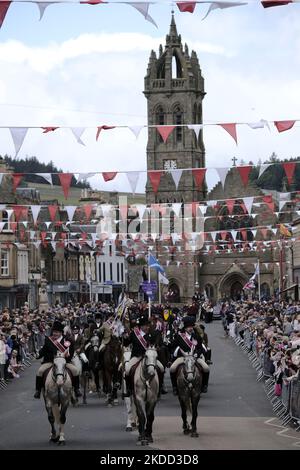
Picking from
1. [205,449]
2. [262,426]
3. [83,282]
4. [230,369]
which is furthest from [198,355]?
[83,282]

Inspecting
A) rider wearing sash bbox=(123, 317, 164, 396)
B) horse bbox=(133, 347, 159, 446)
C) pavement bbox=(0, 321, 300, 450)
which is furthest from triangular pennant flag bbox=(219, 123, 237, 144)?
horse bbox=(133, 347, 159, 446)

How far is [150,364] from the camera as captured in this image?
21688mm

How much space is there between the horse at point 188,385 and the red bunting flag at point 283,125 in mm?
6999

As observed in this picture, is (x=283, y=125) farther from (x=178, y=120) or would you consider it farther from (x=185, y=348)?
(x=178, y=120)

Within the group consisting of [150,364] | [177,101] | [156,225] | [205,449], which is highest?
[177,101]

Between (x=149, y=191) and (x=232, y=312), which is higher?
(x=149, y=191)

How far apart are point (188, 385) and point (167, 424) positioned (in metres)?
1.75

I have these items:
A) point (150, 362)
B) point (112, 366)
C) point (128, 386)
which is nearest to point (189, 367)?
point (128, 386)

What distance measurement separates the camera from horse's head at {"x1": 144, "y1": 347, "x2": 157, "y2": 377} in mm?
21625

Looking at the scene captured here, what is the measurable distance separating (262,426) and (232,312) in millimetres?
42182

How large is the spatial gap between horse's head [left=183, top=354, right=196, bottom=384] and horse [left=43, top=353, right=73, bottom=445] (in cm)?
229

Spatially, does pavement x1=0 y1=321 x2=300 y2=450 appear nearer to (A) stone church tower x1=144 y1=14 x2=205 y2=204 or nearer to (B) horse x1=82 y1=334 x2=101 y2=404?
(B) horse x1=82 y1=334 x2=101 y2=404
